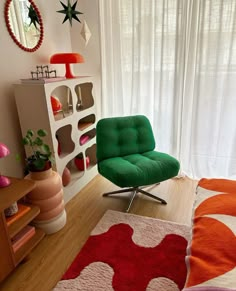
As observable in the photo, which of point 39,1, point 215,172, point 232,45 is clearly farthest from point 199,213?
point 39,1

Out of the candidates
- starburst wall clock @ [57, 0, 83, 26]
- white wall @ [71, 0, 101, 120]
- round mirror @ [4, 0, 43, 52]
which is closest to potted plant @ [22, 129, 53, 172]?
round mirror @ [4, 0, 43, 52]

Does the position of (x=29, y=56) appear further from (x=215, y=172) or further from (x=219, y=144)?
(x=215, y=172)

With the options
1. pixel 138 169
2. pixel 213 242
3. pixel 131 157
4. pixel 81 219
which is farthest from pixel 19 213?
pixel 213 242

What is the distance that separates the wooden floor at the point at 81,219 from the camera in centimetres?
153

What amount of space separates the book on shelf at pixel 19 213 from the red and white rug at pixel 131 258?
0.49 metres

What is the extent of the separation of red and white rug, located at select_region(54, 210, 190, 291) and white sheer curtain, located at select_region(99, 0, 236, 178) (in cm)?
103

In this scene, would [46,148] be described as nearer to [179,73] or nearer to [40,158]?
[40,158]

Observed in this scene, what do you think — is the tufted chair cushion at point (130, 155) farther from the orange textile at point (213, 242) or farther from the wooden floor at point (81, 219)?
the orange textile at point (213, 242)

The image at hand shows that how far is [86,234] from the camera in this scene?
190 cm

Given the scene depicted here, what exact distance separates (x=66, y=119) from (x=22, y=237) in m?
1.05

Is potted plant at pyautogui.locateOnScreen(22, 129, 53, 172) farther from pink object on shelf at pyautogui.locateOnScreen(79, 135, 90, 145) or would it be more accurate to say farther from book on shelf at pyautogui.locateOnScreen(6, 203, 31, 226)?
pink object on shelf at pyautogui.locateOnScreen(79, 135, 90, 145)

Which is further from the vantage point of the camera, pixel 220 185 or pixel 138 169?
pixel 138 169

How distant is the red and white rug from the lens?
1.45 meters

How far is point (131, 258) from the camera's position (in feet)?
5.38
